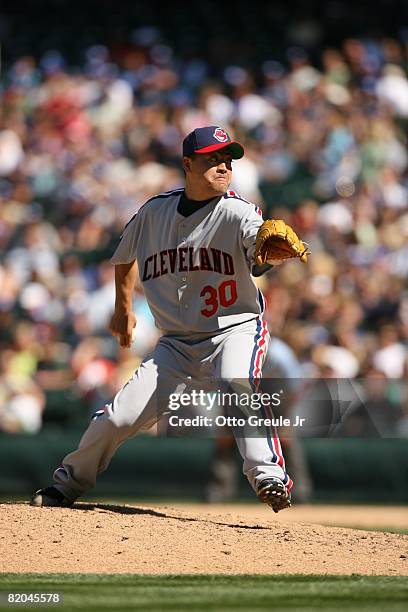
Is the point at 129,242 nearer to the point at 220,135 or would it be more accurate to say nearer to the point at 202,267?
the point at 202,267

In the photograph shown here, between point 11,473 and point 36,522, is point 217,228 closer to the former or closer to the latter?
point 36,522

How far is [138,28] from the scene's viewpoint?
1666 centimetres

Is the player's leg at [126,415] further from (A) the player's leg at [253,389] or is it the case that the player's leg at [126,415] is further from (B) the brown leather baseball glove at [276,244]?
(B) the brown leather baseball glove at [276,244]

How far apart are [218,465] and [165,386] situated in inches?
172

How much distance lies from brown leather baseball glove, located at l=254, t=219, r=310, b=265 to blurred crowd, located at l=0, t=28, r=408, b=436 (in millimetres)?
4724

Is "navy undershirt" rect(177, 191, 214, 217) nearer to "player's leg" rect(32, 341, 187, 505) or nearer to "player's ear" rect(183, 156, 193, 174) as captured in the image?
"player's ear" rect(183, 156, 193, 174)

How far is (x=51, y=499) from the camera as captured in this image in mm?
6039

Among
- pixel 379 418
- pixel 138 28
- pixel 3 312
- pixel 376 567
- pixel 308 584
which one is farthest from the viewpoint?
pixel 138 28

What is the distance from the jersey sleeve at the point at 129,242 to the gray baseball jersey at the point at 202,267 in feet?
0.30

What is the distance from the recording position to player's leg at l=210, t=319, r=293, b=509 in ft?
17.8

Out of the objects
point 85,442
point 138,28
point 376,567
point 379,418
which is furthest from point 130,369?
point 138,28

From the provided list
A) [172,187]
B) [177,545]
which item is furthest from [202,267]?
[172,187]
